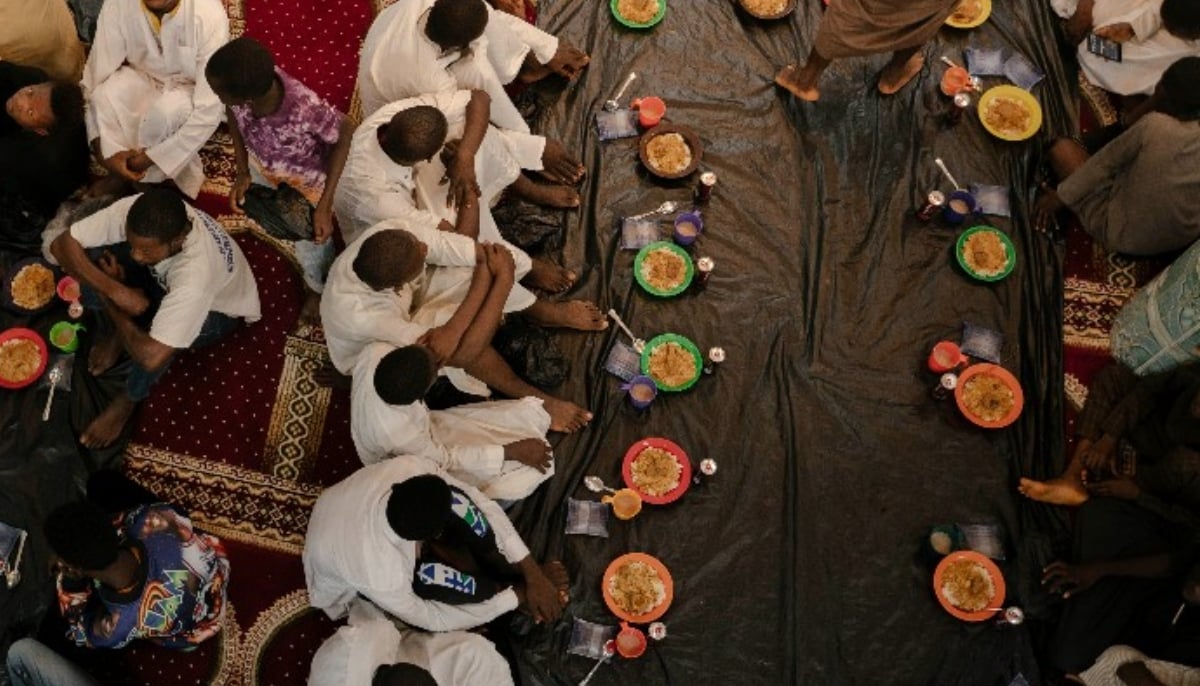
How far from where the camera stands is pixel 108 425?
4.51 m

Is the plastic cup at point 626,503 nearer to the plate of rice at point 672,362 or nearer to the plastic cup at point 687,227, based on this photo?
the plate of rice at point 672,362

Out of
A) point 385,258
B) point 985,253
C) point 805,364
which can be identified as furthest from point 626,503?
point 985,253

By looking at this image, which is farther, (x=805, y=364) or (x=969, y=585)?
(x=805, y=364)

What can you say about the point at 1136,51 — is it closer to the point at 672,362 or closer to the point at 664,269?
the point at 664,269

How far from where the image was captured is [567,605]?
4.13 m

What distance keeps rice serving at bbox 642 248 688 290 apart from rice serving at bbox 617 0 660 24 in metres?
1.45

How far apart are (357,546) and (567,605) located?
1.11 m

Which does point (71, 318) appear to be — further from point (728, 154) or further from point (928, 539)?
point (928, 539)

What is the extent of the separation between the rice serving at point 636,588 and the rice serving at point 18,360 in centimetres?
297

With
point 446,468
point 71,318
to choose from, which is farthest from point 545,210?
point 71,318

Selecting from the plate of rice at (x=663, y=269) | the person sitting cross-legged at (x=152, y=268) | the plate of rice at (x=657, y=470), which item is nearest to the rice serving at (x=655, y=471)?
the plate of rice at (x=657, y=470)

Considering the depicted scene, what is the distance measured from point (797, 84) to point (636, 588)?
282 centimetres

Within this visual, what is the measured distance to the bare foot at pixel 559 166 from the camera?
16.2ft

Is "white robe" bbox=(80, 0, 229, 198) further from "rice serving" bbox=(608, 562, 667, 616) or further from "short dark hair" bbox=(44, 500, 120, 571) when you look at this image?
"rice serving" bbox=(608, 562, 667, 616)
